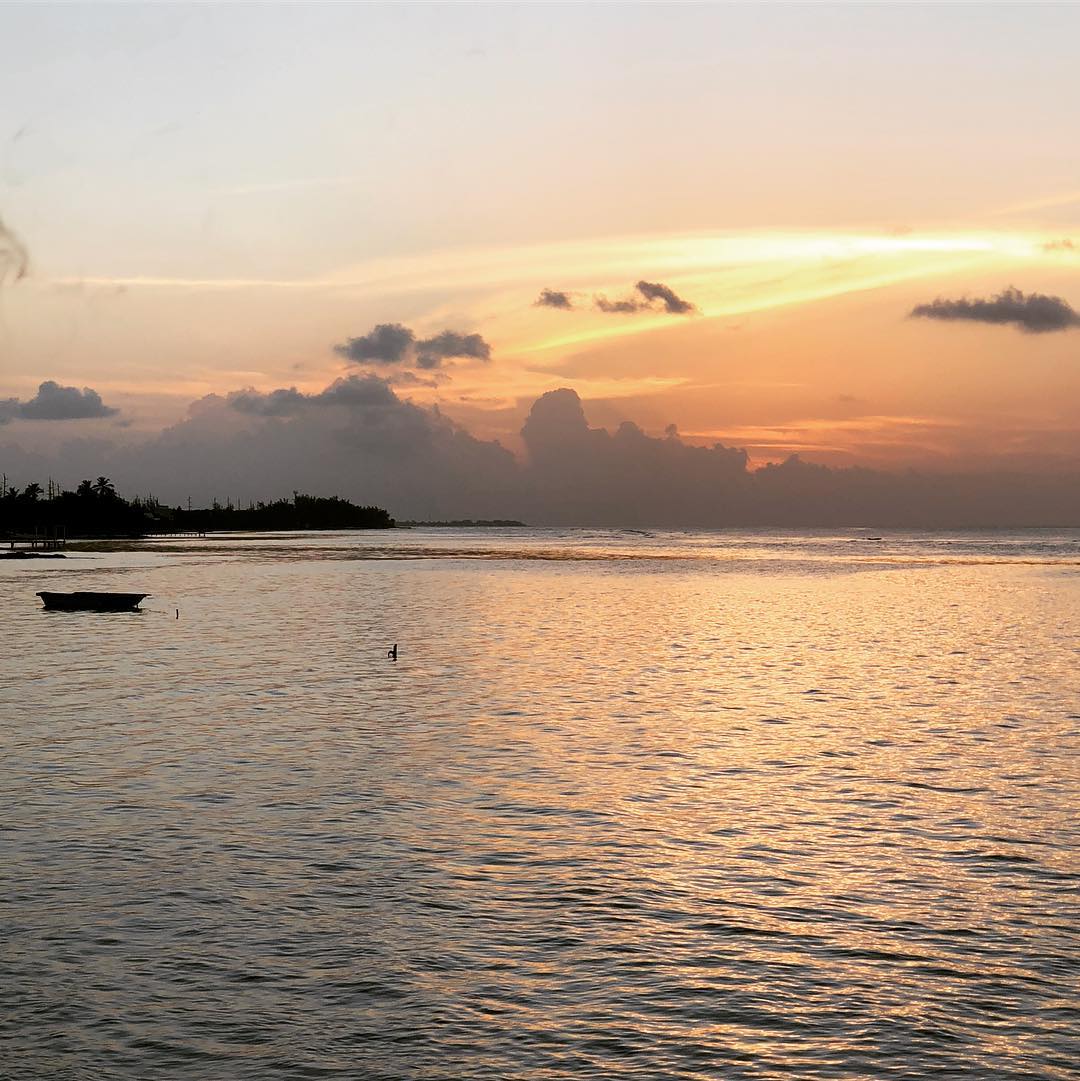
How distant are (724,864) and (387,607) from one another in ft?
195

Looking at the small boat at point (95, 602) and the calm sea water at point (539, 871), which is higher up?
the small boat at point (95, 602)

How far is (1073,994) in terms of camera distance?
13.9m

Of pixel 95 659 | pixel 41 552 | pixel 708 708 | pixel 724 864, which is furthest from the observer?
pixel 41 552

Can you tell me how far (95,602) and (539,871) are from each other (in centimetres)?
5826

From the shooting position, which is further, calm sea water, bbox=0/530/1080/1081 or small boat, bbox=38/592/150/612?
small boat, bbox=38/592/150/612

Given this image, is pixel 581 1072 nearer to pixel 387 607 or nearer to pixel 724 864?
pixel 724 864

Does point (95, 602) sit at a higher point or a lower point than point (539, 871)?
higher

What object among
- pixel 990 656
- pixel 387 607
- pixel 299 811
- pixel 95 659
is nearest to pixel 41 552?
pixel 387 607

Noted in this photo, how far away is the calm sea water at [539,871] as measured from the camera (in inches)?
502

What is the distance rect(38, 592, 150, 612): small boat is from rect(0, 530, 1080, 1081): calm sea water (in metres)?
24.3

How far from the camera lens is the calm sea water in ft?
41.8

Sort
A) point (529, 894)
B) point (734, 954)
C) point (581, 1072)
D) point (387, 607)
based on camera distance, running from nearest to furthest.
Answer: point (581, 1072), point (734, 954), point (529, 894), point (387, 607)

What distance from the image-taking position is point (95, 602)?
70.6 m

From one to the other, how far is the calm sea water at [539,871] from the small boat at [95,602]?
79.6ft
